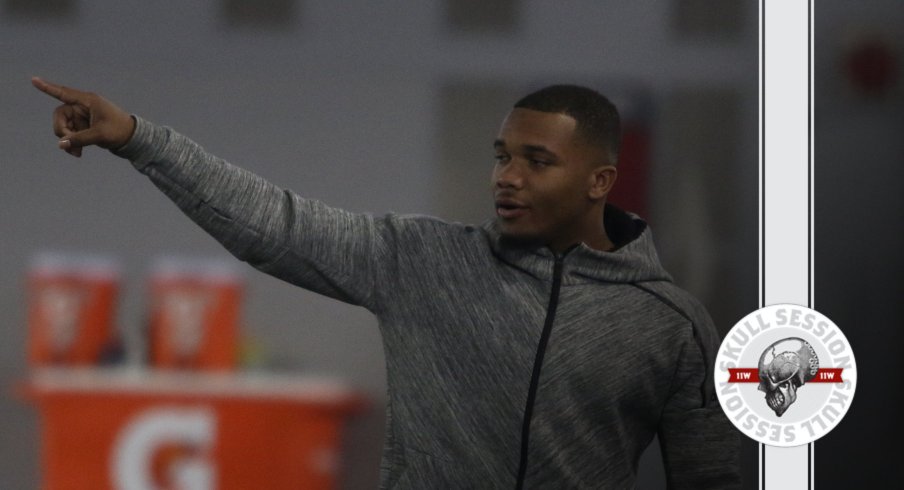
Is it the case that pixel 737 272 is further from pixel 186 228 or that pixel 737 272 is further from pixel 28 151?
pixel 28 151

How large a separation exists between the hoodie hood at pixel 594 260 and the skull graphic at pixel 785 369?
31 cm

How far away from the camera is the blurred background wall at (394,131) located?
174 cm

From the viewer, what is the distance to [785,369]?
1.84 meters

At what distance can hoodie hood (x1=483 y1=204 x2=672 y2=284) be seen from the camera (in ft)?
5.13

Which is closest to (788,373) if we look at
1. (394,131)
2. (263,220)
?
(394,131)

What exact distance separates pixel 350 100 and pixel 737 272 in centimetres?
70

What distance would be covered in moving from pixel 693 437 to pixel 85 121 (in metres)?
0.97

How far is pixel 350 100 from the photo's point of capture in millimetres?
1793

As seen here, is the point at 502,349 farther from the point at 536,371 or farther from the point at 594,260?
the point at 594,260

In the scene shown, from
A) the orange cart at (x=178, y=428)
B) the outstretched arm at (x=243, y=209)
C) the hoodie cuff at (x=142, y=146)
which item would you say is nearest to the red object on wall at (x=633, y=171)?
the outstretched arm at (x=243, y=209)

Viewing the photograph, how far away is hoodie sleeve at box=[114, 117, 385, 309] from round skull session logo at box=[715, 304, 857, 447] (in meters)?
0.66

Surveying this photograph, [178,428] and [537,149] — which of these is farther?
[178,428]

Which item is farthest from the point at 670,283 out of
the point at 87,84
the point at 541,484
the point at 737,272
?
the point at 87,84

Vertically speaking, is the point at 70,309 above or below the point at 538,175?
below
